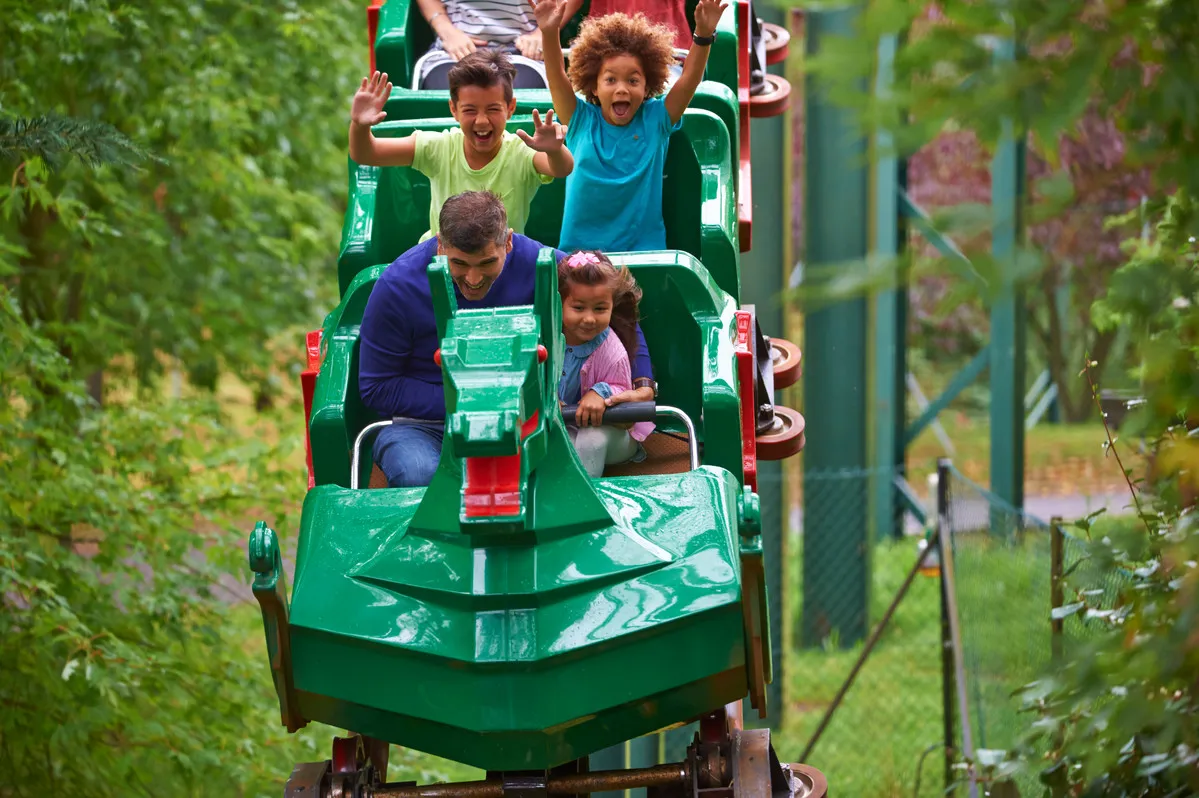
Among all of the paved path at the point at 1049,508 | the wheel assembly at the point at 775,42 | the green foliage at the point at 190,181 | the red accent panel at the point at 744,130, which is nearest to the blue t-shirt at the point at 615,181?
the red accent panel at the point at 744,130

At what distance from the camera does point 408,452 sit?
3.65m

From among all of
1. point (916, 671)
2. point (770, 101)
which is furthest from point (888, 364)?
point (770, 101)

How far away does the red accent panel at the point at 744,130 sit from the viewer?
511 cm

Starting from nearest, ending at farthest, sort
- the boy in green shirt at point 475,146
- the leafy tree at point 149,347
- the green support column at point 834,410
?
1. the boy in green shirt at point 475,146
2. the leafy tree at point 149,347
3. the green support column at point 834,410

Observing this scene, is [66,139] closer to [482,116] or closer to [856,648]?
[482,116]

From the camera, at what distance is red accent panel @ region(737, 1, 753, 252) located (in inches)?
201

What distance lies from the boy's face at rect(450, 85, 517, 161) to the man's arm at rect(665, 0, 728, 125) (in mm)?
480

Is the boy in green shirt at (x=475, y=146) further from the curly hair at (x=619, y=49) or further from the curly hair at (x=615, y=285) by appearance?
the curly hair at (x=615, y=285)

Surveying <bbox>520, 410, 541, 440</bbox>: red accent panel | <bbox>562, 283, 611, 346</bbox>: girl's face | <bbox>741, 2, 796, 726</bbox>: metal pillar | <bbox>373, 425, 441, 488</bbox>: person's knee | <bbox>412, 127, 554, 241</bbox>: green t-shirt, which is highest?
<bbox>412, 127, 554, 241</bbox>: green t-shirt

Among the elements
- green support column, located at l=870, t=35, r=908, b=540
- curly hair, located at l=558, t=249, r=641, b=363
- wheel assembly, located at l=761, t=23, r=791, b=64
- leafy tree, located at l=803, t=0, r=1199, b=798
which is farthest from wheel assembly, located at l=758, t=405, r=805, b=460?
green support column, located at l=870, t=35, r=908, b=540

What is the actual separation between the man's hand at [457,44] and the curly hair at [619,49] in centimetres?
92

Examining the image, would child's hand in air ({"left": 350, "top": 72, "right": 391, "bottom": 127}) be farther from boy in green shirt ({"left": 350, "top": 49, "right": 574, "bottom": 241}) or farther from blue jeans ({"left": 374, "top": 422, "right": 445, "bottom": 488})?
blue jeans ({"left": 374, "top": 422, "right": 445, "bottom": 488})

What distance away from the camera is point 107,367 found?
8.09 m

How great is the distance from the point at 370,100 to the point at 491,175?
0.37m
